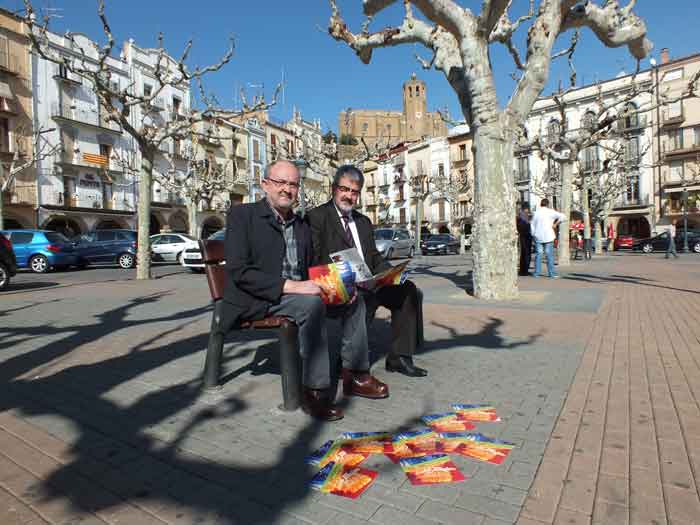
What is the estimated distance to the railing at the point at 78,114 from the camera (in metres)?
32.0

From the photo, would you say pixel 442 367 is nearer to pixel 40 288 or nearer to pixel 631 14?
pixel 631 14

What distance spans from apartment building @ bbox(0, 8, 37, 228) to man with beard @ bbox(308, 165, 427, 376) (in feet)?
107

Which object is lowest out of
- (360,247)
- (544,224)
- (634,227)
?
(360,247)

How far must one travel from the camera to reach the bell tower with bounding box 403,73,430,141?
100062mm

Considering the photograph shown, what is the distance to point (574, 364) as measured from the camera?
3.92 metres

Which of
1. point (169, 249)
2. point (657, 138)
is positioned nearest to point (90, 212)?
point (169, 249)

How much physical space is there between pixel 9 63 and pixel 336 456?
37.1m

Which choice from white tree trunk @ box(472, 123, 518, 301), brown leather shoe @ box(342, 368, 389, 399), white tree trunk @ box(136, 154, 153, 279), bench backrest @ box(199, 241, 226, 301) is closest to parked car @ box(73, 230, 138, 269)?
white tree trunk @ box(136, 154, 153, 279)

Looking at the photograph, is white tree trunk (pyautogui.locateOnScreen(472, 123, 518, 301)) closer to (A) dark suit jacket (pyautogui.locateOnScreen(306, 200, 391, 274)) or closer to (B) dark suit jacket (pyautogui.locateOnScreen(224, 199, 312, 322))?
(A) dark suit jacket (pyautogui.locateOnScreen(306, 200, 391, 274))

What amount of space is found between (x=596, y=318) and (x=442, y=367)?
306 cm

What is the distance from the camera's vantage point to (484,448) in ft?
7.91

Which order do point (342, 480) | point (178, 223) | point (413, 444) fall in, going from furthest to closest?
point (178, 223) → point (413, 444) → point (342, 480)

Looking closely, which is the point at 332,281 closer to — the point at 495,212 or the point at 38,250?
the point at 495,212

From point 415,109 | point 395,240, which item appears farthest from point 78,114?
point 415,109
